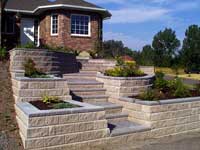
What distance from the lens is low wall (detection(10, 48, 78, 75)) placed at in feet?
29.8

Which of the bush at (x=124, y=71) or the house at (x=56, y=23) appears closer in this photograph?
the bush at (x=124, y=71)

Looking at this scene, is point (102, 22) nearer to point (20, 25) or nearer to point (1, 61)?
point (20, 25)

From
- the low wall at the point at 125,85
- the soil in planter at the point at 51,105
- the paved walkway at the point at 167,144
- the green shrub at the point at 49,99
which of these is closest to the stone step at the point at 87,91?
the low wall at the point at 125,85

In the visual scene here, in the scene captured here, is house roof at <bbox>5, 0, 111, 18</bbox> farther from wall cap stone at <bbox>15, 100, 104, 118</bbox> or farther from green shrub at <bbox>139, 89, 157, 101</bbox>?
wall cap stone at <bbox>15, 100, 104, 118</bbox>

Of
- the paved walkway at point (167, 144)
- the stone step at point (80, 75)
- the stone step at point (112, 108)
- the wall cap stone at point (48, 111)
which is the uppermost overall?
the stone step at point (80, 75)

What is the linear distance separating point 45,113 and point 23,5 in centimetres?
1806

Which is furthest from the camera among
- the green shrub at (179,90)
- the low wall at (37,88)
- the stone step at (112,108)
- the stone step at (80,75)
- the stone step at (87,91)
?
the stone step at (80,75)

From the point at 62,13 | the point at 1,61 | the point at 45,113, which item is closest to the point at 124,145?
the point at 45,113

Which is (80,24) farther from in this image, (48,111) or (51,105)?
(48,111)

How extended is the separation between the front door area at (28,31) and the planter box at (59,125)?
16.3 metres

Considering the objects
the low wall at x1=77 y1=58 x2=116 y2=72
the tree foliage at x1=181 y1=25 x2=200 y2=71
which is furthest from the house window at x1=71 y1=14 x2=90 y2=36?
the tree foliage at x1=181 y1=25 x2=200 y2=71

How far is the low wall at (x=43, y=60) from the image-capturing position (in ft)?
29.8

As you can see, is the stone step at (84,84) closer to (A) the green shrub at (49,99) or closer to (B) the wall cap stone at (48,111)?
(A) the green shrub at (49,99)

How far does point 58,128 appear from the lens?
5.95m
